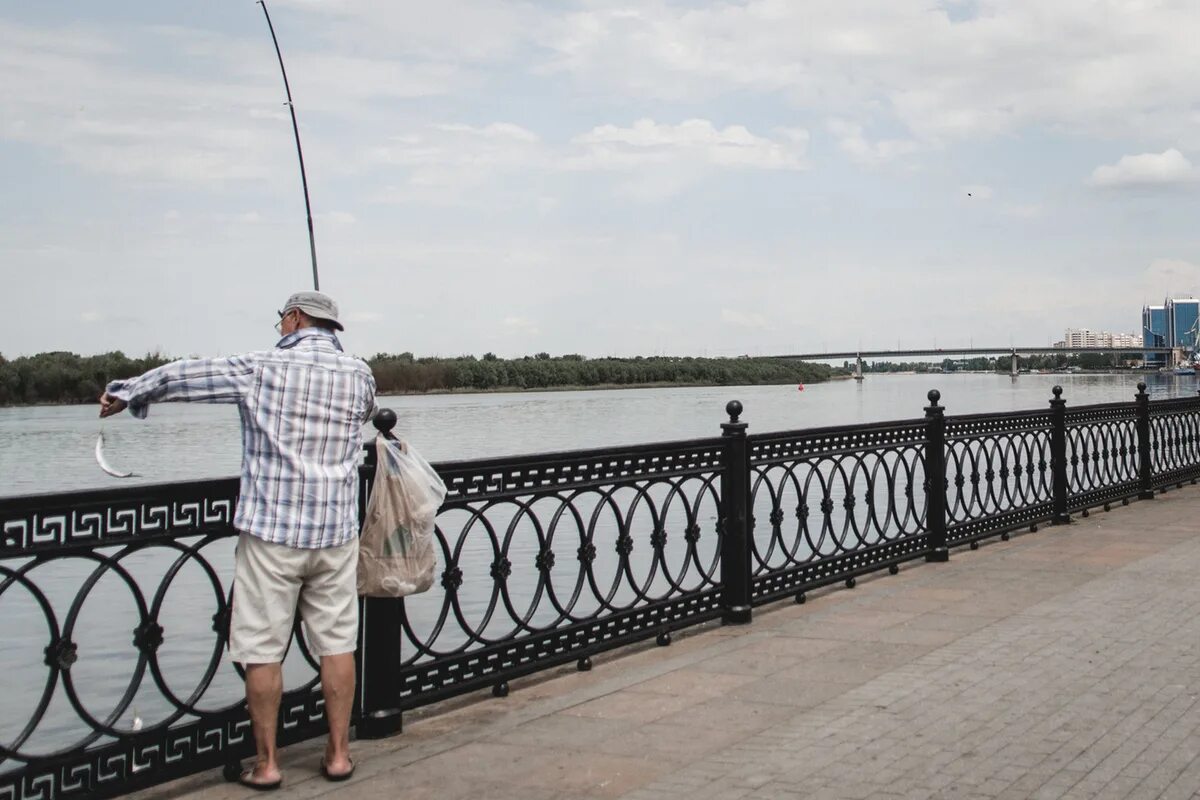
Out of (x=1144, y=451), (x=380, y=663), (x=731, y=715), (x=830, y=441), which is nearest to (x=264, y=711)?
(x=380, y=663)

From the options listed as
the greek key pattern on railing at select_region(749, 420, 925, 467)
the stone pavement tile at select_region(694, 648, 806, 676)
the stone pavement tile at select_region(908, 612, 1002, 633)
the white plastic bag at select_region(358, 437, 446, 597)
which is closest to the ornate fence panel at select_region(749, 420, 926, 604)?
the greek key pattern on railing at select_region(749, 420, 925, 467)

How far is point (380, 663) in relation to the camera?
504 cm

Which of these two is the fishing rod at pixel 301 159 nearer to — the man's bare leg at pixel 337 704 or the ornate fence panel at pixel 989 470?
the man's bare leg at pixel 337 704

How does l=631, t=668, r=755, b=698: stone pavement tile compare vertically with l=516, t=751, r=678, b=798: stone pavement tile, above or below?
below

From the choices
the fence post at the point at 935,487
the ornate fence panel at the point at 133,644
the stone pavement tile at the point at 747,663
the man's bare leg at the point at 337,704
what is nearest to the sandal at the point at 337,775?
the man's bare leg at the point at 337,704

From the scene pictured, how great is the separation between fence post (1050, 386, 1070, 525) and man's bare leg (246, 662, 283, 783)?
9435 mm

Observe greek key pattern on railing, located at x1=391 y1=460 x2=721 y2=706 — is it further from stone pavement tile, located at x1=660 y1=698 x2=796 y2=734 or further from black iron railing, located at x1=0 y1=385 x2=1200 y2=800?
stone pavement tile, located at x1=660 y1=698 x2=796 y2=734

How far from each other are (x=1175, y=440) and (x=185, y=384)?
14496mm

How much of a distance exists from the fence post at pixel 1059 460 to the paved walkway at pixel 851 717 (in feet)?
13.2

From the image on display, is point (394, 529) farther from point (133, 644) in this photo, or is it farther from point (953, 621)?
point (953, 621)

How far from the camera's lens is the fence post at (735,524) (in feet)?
23.7

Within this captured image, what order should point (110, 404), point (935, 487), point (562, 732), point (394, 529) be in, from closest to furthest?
point (110, 404) < point (394, 529) < point (562, 732) < point (935, 487)

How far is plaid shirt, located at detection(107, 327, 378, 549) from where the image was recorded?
4227 mm

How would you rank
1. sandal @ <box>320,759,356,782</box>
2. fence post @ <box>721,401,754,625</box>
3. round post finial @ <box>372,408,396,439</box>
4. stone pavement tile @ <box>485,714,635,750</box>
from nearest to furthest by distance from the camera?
sandal @ <box>320,759,356,782</box>
stone pavement tile @ <box>485,714,635,750</box>
round post finial @ <box>372,408,396,439</box>
fence post @ <box>721,401,754,625</box>
